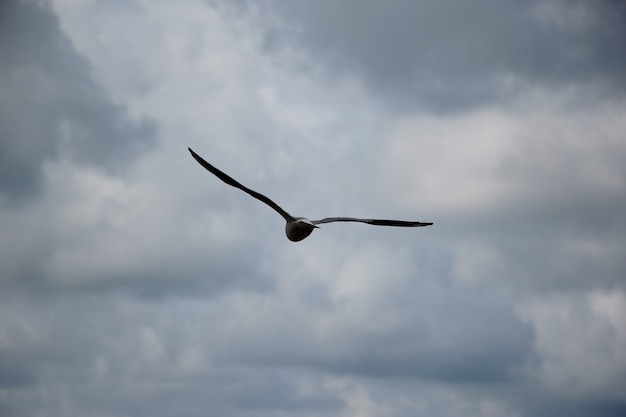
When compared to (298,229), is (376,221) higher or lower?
higher

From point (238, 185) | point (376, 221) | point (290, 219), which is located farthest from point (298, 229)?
point (376, 221)

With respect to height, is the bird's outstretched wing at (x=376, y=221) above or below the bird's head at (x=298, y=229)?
above

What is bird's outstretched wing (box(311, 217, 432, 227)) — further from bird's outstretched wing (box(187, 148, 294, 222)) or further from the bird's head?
bird's outstretched wing (box(187, 148, 294, 222))

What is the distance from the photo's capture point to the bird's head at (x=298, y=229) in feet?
173

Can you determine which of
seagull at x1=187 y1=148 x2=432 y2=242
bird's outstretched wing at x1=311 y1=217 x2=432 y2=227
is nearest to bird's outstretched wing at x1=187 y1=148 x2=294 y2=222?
seagull at x1=187 y1=148 x2=432 y2=242

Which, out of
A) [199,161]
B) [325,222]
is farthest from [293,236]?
[199,161]

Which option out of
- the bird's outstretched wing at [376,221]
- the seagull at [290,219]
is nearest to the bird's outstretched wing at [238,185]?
the seagull at [290,219]

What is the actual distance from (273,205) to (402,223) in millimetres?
9167

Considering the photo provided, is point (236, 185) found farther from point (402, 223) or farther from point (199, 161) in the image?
point (402, 223)

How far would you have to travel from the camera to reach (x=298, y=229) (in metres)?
53.4

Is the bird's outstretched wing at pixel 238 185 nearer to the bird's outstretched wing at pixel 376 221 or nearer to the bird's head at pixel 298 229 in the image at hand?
the bird's head at pixel 298 229

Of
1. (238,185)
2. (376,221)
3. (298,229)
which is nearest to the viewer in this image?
(298,229)

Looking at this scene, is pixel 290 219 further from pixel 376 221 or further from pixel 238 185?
pixel 376 221

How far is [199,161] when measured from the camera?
55.4m
